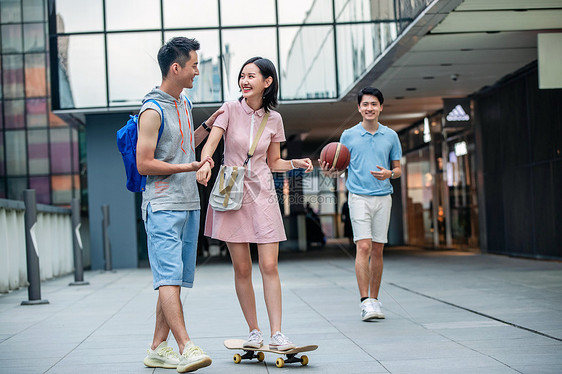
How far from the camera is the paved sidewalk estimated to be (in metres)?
4.68

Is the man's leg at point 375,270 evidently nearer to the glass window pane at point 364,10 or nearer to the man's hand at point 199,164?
the man's hand at point 199,164

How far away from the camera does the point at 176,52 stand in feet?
14.9

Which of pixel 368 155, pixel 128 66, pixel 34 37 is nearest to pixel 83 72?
pixel 128 66

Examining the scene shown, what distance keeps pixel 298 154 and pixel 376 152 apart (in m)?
17.7

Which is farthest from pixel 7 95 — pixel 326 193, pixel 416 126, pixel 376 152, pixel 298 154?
pixel 376 152

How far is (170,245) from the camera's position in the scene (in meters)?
4.41

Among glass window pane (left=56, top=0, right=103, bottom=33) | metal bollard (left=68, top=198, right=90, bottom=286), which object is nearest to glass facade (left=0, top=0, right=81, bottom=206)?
glass window pane (left=56, top=0, right=103, bottom=33)

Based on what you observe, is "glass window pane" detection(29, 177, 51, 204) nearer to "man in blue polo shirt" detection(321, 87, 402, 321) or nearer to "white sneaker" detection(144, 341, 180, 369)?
"man in blue polo shirt" detection(321, 87, 402, 321)

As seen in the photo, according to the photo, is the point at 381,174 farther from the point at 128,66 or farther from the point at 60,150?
the point at 60,150

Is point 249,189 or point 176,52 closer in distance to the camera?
point 176,52

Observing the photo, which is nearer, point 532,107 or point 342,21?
point 532,107

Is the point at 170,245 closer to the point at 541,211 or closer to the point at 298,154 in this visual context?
the point at 541,211

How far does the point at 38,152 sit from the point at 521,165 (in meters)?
30.0

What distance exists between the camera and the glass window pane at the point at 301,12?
17297 mm
